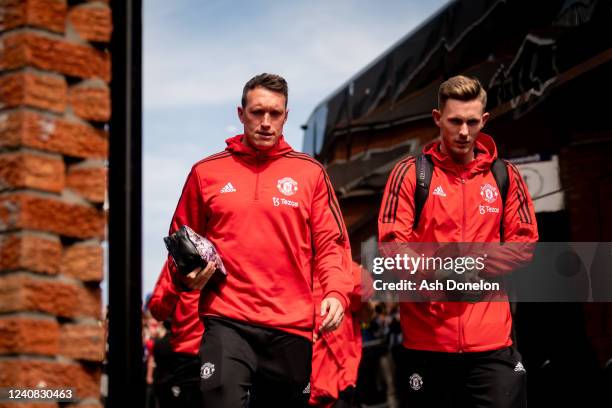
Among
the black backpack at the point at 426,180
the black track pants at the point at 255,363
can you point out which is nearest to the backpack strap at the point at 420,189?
the black backpack at the point at 426,180

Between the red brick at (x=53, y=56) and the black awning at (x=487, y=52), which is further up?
the black awning at (x=487, y=52)

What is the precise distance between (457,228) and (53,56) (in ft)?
9.96

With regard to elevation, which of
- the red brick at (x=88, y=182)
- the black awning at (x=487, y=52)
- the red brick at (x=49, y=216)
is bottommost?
the red brick at (x=49, y=216)

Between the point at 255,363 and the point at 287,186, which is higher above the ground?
the point at 287,186

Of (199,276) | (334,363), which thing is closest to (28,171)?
(199,276)

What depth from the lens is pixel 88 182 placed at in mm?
2225

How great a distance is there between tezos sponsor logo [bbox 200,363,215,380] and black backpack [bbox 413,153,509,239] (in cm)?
132

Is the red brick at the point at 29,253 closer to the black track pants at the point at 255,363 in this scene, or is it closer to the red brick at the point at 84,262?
the red brick at the point at 84,262

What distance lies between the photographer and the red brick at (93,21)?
2236 mm

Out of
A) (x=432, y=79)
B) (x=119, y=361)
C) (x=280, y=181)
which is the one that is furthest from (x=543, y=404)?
(x=119, y=361)

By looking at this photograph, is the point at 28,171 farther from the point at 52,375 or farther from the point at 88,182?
the point at 52,375

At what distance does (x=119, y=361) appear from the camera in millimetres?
2162

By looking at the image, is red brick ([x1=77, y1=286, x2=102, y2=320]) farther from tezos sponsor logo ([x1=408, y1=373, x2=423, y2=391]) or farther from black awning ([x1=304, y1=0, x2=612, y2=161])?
black awning ([x1=304, y1=0, x2=612, y2=161])

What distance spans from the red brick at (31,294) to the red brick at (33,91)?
0.39m
